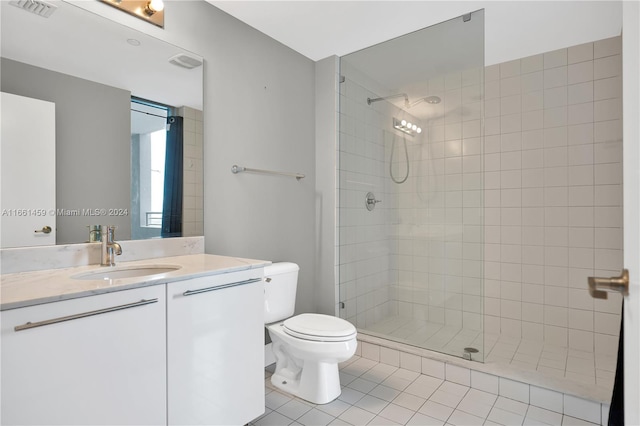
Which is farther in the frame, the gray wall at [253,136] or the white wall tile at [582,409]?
the gray wall at [253,136]

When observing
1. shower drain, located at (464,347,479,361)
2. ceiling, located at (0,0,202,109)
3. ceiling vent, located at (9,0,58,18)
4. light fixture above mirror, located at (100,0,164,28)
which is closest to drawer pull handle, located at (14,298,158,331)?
ceiling, located at (0,0,202,109)

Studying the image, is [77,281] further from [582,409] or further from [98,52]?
[582,409]

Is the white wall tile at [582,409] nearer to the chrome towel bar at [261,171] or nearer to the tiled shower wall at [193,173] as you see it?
the chrome towel bar at [261,171]

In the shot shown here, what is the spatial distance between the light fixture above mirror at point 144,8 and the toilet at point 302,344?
58.3 inches

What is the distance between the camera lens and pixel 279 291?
2201mm

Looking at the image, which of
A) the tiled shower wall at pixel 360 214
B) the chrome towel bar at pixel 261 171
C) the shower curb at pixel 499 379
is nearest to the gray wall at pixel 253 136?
the chrome towel bar at pixel 261 171

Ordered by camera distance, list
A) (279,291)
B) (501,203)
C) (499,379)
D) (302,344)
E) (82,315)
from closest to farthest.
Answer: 1. (82,315)
2. (302,344)
3. (499,379)
4. (279,291)
5. (501,203)

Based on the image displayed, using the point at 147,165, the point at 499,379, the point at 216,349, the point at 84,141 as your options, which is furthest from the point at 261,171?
the point at 499,379

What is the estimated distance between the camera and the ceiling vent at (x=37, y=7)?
1.43m

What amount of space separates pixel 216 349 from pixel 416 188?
172 centimetres

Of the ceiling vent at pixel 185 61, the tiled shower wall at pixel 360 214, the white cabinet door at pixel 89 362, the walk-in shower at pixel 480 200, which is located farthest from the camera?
the tiled shower wall at pixel 360 214

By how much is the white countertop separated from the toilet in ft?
1.69

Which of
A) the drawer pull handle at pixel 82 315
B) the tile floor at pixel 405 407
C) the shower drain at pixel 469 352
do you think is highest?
the drawer pull handle at pixel 82 315
